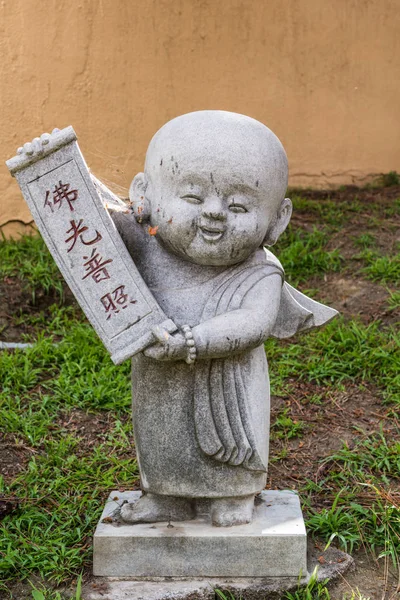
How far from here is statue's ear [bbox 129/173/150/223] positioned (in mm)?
3031

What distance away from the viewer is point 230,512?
3213mm

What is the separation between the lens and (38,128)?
6062 millimetres

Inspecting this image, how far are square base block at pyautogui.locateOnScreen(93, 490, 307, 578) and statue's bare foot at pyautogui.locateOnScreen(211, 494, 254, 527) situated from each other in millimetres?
21

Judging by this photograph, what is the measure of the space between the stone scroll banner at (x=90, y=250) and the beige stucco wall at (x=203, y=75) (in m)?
2.83

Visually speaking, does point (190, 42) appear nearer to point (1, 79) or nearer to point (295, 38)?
point (295, 38)

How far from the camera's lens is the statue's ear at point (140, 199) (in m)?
3.03

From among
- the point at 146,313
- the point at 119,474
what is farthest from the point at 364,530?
the point at 146,313

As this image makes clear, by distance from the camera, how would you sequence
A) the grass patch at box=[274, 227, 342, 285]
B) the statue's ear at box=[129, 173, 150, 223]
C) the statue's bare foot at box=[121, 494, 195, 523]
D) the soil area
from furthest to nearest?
the grass patch at box=[274, 227, 342, 285], the soil area, the statue's bare foot at box=[121, 494, 195, 523], the statue's ear at box=[129, 173, 150, 223]

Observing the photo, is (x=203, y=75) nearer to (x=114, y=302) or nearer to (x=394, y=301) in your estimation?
(x=394, y=301)

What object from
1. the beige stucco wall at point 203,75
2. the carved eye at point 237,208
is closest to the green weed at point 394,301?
the beige stucco wall at point 203,75

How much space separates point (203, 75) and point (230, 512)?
12.8 feet

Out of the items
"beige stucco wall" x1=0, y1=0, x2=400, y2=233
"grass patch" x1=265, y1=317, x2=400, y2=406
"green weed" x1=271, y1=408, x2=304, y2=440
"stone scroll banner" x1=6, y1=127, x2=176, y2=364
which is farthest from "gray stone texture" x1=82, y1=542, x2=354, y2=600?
"beige stucco wall" x1=0, y1=0, x2=400, y2=233

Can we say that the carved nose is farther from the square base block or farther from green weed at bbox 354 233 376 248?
green weed at bbox 354 233 376 248

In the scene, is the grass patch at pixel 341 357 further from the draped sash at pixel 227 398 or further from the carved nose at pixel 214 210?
the carved nose at pixel 214 210
